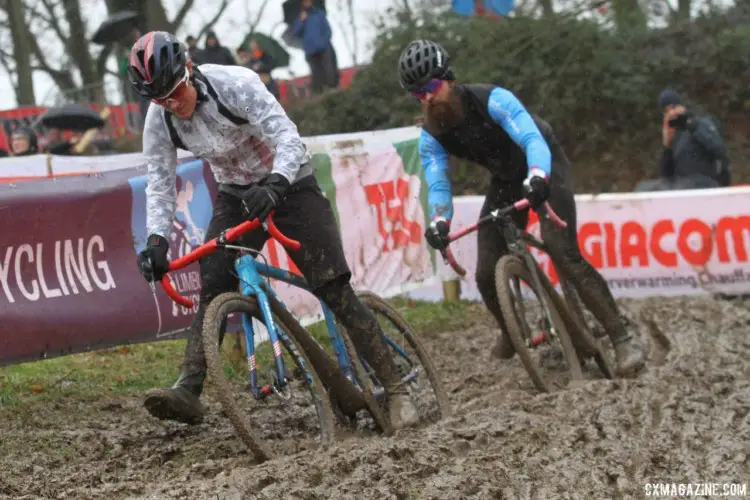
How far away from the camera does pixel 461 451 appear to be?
18.2ft

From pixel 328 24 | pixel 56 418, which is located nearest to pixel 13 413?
pixel 56 418

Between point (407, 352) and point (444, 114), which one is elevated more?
point (444, 114)

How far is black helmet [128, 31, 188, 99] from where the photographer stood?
17.4 feet

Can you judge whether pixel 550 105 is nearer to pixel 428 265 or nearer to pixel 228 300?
pixel 428 265

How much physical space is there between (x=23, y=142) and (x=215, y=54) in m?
4.10

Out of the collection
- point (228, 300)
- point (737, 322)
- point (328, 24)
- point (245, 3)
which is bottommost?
point (737, 322)

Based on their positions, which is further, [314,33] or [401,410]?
[314,33]

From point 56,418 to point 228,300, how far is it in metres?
1.73

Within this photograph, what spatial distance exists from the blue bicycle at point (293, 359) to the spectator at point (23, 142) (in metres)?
5.31

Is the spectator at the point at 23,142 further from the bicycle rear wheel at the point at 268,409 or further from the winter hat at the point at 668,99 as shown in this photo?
the winter hat at the point at 668,99

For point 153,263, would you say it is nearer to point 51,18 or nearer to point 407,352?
point 407,352

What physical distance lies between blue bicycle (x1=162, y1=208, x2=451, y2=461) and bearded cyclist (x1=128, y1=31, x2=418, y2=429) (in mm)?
123

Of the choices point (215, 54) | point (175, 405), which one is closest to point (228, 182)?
point (175, 405)

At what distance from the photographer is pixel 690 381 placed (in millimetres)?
7453
